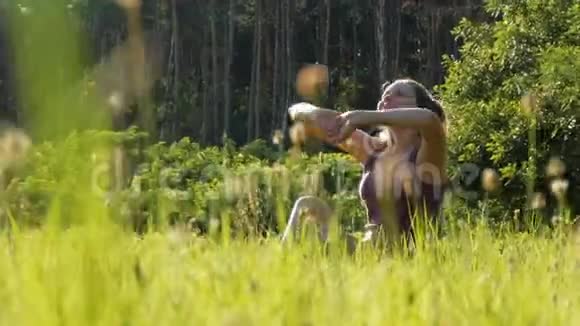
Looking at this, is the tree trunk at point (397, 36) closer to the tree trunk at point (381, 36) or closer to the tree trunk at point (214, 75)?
the tree trunk at point (381, 36)

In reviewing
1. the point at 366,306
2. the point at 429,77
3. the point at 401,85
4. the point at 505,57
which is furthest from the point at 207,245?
the point at 429,77

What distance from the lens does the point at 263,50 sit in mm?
26203

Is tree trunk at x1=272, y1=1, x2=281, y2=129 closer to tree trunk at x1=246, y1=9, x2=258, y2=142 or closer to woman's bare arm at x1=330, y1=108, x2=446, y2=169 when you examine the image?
tree trunk at x1=246, y1=9, x2=258, y2=142

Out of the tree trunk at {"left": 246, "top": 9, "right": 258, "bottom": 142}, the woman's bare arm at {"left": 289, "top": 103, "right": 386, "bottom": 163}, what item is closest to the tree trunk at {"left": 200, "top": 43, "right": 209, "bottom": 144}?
the tree trunk at {"left": 246, "top": 9, "right": 258, "bottom": 142}

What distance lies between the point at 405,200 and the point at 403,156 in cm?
15

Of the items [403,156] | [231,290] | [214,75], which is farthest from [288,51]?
[231,290]

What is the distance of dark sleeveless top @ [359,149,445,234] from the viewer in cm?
406

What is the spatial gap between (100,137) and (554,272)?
1.19 metres

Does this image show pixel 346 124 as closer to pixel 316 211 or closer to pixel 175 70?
pixel 316 211

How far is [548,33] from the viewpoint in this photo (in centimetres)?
854

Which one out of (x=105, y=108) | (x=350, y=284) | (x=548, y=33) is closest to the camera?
(x=105, y=108)

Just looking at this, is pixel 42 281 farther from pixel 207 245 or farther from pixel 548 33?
pixel 548 33

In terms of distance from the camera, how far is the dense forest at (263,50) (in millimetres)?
23734

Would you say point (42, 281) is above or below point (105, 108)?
below
